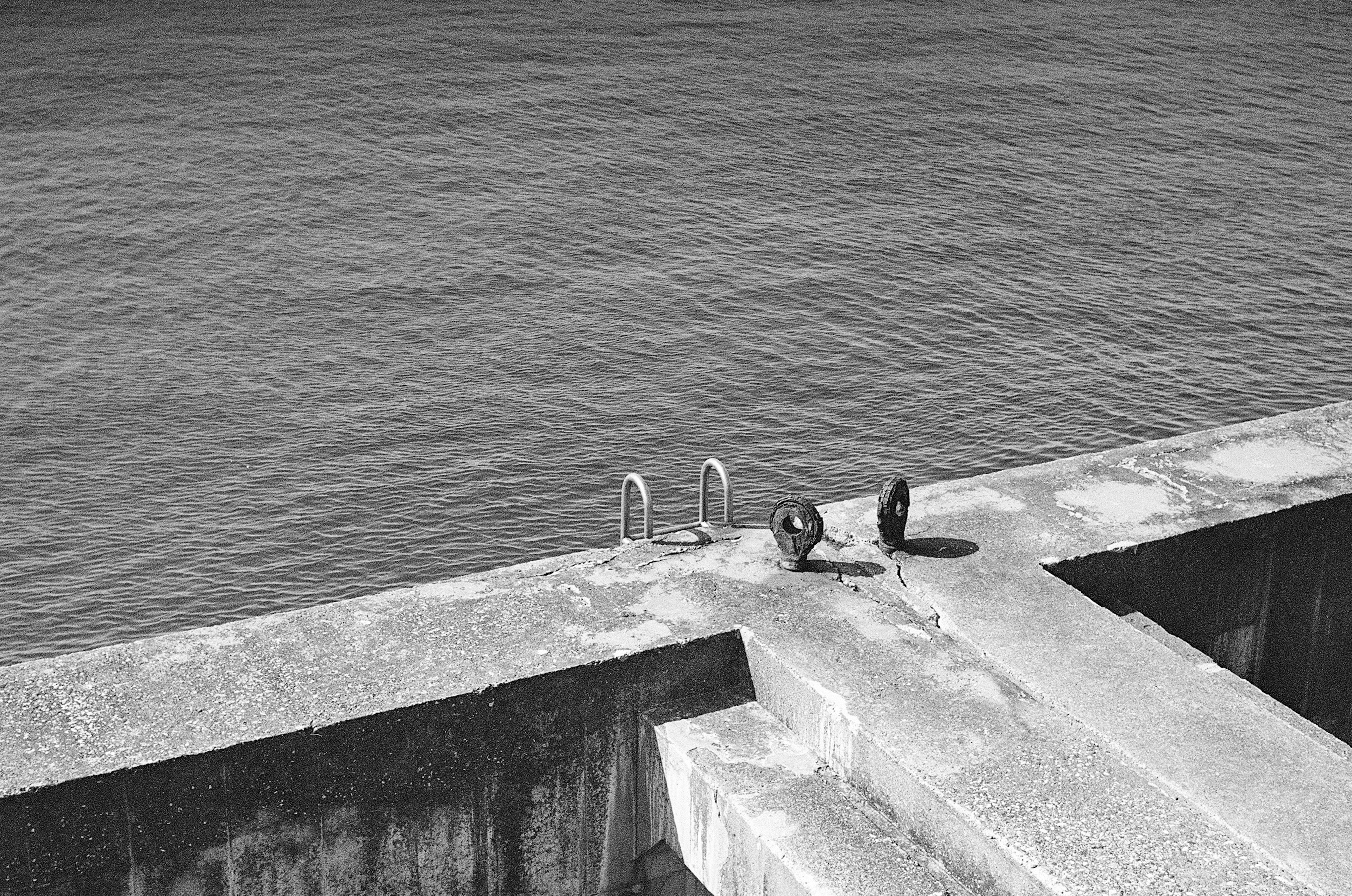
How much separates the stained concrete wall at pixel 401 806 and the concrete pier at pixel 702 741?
15 mm

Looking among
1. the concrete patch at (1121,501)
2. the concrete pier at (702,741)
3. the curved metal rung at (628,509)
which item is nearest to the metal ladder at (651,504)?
the curved metal rung at (628,509)

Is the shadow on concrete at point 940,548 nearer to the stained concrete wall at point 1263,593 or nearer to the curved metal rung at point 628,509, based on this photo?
the stained concrete wall at point 1263,593

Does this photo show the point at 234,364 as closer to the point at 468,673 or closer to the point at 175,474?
the point at 175,474

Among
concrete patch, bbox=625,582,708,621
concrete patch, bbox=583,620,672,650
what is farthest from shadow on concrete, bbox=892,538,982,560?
concrete patch, bbox=583,620,672,650

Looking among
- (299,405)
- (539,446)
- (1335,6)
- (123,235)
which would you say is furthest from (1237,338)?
(1335,6)

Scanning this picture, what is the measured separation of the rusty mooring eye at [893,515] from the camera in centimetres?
895

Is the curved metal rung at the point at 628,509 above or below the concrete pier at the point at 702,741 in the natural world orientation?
above

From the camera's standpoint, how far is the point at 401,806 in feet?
25.2

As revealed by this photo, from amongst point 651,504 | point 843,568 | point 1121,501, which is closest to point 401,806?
point 651,504

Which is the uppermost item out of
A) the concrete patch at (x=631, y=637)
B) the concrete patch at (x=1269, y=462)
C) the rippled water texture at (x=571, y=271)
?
the concrete patch at (x=1269, y=462)

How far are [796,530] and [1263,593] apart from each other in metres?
3.32

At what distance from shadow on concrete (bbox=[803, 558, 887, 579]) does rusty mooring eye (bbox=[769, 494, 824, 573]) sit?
0.05 metres

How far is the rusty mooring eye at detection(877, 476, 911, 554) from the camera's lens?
29.3ft

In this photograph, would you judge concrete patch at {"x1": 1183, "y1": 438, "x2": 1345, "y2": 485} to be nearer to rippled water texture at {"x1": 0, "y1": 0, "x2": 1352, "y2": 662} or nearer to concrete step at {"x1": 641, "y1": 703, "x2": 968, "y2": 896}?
concrete step at {"x1": 641, "y1": 703, "x2": 968, "y2": 896}
